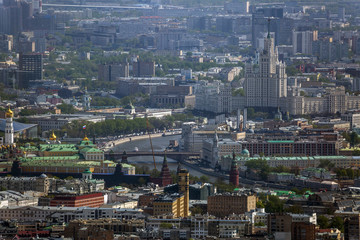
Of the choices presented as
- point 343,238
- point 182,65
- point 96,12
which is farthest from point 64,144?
point 96,12

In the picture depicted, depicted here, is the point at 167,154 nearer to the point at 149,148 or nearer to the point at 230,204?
the point at 149,148

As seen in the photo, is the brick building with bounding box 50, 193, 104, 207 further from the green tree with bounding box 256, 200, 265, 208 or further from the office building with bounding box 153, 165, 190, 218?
the green tree with bounding box 256, 200, 265, 208

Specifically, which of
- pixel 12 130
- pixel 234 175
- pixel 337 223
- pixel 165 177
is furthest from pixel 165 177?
pixel 337 223

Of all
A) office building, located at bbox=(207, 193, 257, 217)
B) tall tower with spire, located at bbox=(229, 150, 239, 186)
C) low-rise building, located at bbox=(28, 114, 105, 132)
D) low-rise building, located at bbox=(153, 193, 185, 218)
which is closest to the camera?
low-rise building, located at bbox=(153, 193, 185, 218)

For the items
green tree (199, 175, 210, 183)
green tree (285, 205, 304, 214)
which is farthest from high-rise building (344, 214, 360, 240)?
green tree (199, 175, 210, 183)

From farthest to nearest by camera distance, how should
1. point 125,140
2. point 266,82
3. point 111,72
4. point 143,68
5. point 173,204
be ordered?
point 143,68, point 111,72, point 266,82, point 125,140, point 173,204

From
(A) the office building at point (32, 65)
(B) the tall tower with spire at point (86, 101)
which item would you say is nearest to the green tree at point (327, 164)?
(B) the tall tower with spire at point (86, 101)

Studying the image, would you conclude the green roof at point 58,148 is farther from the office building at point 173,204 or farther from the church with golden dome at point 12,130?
the office building at point 173,204
